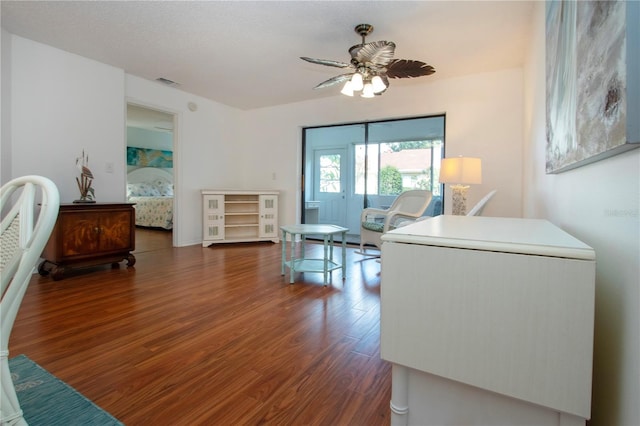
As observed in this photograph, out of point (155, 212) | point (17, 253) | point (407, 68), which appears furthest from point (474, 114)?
point (155, 212)

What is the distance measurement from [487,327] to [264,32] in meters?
3.01

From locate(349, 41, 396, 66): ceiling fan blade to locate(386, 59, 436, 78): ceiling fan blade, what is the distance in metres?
0.08

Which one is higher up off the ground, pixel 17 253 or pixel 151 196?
pixel 151 196

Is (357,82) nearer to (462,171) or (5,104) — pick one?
(462,171)

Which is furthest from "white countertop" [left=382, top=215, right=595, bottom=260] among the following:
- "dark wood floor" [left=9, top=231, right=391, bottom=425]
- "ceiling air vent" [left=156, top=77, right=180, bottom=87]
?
"ceiling air vent" [left=156, top=77, right=180, bottom=87]

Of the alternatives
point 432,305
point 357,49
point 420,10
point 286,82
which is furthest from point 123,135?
point 432,305

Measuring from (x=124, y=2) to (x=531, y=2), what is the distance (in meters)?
3.17

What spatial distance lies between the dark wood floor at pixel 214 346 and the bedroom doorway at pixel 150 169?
11.8 ft

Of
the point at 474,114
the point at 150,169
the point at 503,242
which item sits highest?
the point at 474,114

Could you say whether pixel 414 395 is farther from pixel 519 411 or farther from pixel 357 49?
pixel 357 49

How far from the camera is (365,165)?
5.00 m

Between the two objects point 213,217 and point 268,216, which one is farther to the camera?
point 268,216

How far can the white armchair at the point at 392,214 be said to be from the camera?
11.3ft

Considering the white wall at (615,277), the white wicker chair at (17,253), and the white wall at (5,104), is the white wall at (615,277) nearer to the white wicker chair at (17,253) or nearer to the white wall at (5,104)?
the white wicker chair at (17,253)
